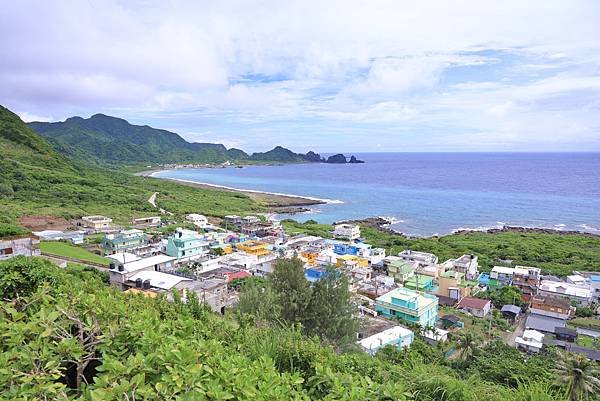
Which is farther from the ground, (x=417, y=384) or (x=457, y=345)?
(x=417, y=384)

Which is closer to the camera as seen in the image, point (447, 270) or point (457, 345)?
point (457, 345)

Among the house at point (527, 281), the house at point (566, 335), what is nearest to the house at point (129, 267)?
the house at point (566, 335)

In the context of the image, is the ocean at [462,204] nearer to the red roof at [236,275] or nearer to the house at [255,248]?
the house at [255,248]

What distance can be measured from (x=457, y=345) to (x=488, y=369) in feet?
5.28

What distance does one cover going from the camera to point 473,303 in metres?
18.3

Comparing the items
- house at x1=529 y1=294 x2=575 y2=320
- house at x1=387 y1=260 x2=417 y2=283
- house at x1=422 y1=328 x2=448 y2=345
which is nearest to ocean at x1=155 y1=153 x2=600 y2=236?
house at x1=387 y1=260 x2=417 y2=283

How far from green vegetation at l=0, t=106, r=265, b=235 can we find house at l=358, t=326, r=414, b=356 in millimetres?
25573

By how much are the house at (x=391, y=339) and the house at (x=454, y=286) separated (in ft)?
24.3

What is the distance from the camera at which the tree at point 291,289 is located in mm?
7980

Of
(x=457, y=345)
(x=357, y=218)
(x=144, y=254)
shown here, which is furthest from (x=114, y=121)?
(x=457, y=345)

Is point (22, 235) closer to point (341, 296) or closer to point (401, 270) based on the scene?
point (341, 296)

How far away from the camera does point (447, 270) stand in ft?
73.6

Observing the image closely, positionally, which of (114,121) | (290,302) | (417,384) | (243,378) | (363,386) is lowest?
(290,302)

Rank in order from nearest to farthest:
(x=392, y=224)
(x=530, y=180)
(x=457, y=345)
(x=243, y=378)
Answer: (x=243, y=378), (x=457, y=345), (x=392, y=224), (x=530, y=180)
